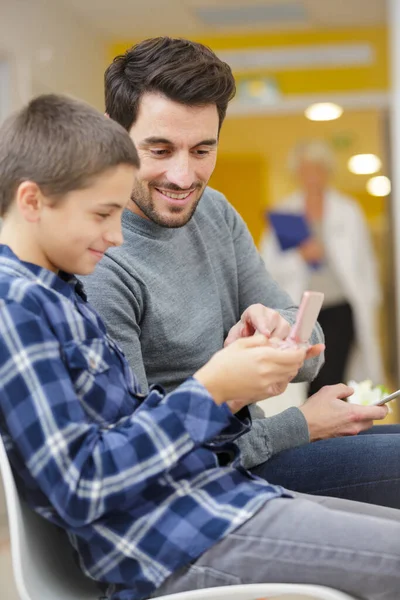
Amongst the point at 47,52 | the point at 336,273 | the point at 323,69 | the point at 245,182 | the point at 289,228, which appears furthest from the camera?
the point at 323,69

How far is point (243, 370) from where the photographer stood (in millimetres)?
1013

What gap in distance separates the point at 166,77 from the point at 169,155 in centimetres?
13

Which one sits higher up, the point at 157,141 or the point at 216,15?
the point at 216,15

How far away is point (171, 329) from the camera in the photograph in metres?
1.44

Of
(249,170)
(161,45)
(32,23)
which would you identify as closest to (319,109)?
(249,170)

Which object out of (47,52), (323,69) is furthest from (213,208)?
(323,69)

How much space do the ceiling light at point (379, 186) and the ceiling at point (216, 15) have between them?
1202 millimetres

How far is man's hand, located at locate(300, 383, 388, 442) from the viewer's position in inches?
59.4

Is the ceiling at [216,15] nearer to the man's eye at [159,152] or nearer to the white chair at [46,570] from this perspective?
the man's eye at [159,152]

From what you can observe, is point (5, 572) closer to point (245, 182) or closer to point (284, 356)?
point (284, 356)

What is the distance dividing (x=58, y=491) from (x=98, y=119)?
436 millimetres

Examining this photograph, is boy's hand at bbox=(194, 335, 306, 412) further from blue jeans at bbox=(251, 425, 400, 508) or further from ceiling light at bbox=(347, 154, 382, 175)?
ceiling light at bbox=(347, 154, 382, 175)

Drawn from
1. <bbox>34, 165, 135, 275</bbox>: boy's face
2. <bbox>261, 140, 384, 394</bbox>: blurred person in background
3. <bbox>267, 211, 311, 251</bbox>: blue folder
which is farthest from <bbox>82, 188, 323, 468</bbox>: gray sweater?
<bbox>267, 211, 311, 251</bbox>: blue folder

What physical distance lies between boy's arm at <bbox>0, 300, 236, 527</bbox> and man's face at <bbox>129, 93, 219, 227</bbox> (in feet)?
1.85
